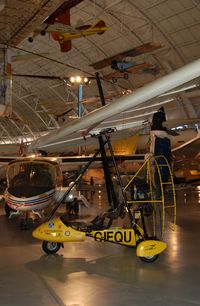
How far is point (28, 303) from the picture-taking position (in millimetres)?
4242

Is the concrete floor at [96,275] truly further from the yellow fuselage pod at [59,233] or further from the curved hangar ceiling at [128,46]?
the curved hangar ceiling at [128,46]

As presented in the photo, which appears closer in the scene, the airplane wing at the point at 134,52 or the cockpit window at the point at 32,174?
the cockpit window at the point at 32,174

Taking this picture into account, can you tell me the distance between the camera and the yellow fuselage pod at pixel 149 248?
19.5 ft

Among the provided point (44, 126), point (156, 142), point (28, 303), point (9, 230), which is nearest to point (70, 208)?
point (9, 230)

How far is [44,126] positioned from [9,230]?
127 feet

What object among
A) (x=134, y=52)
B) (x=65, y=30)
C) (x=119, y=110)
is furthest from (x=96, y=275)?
(x=134, y=52)

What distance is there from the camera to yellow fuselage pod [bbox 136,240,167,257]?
235 inches

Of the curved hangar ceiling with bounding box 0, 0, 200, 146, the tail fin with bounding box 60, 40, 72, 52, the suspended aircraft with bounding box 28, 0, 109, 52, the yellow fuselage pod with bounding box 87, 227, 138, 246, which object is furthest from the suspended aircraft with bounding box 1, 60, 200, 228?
the tail fin with bounding box 60, 40, 72, 52

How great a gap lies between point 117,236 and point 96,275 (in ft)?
3.43

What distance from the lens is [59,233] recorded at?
640cm

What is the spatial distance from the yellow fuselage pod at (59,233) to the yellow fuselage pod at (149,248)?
100cm

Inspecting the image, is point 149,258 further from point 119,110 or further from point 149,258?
point 119,110

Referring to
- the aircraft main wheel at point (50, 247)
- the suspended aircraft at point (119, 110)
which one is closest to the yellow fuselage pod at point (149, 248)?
the aircraft main wheel at point (50, 247)

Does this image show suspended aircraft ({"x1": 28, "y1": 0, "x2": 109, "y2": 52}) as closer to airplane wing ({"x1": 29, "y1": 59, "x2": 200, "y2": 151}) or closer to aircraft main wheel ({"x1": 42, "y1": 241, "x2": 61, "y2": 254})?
airplane wing ({"x1": 29, "y1": 59, "x2": 200, "y2": 151})
